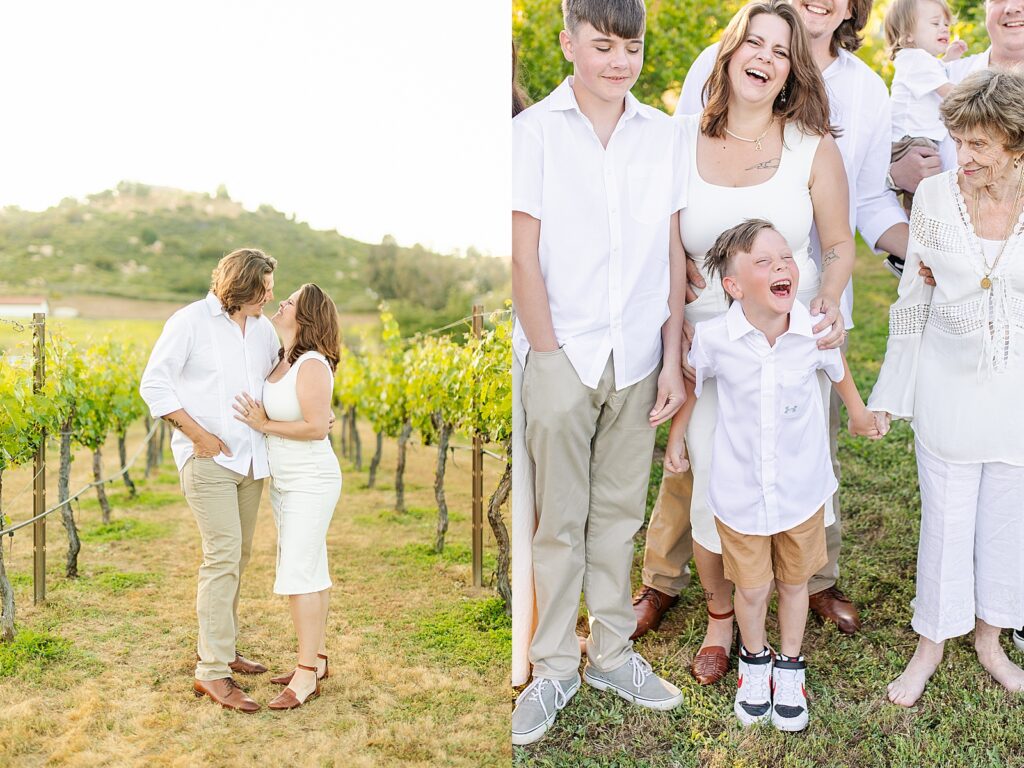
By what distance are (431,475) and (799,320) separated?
4.21 feet

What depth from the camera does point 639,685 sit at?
3.06 meters

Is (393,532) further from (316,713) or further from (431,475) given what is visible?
(316,713)

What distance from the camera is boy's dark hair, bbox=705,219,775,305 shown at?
8.96 ft

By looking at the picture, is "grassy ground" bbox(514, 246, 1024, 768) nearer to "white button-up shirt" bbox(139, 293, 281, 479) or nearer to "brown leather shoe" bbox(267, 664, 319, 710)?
"brown leather shoe" bbox(267, 664, 319, 710)

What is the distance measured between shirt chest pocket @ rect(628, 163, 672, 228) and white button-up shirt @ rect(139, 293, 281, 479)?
110 centimetres

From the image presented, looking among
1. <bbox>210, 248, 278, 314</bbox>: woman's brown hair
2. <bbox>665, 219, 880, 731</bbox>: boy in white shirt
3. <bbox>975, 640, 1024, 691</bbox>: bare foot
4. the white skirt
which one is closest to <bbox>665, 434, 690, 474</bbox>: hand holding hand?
<bbox>665, 219, 880, 731</bbox>: boy in white shirt

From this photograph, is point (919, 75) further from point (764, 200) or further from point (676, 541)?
point (676, 541)

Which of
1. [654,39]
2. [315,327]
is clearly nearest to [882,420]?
[315,327]

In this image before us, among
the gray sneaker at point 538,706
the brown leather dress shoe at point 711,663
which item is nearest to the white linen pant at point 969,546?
the brown leather dress shoe at point 711,663

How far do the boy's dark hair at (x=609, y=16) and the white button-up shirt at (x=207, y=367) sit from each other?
1202 millimetres

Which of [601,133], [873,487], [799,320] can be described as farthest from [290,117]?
[873,487]

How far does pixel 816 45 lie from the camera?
3.15m

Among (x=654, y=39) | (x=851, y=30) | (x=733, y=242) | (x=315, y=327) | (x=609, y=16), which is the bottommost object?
(x=315, y=327)

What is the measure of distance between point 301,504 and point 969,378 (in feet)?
6.67
